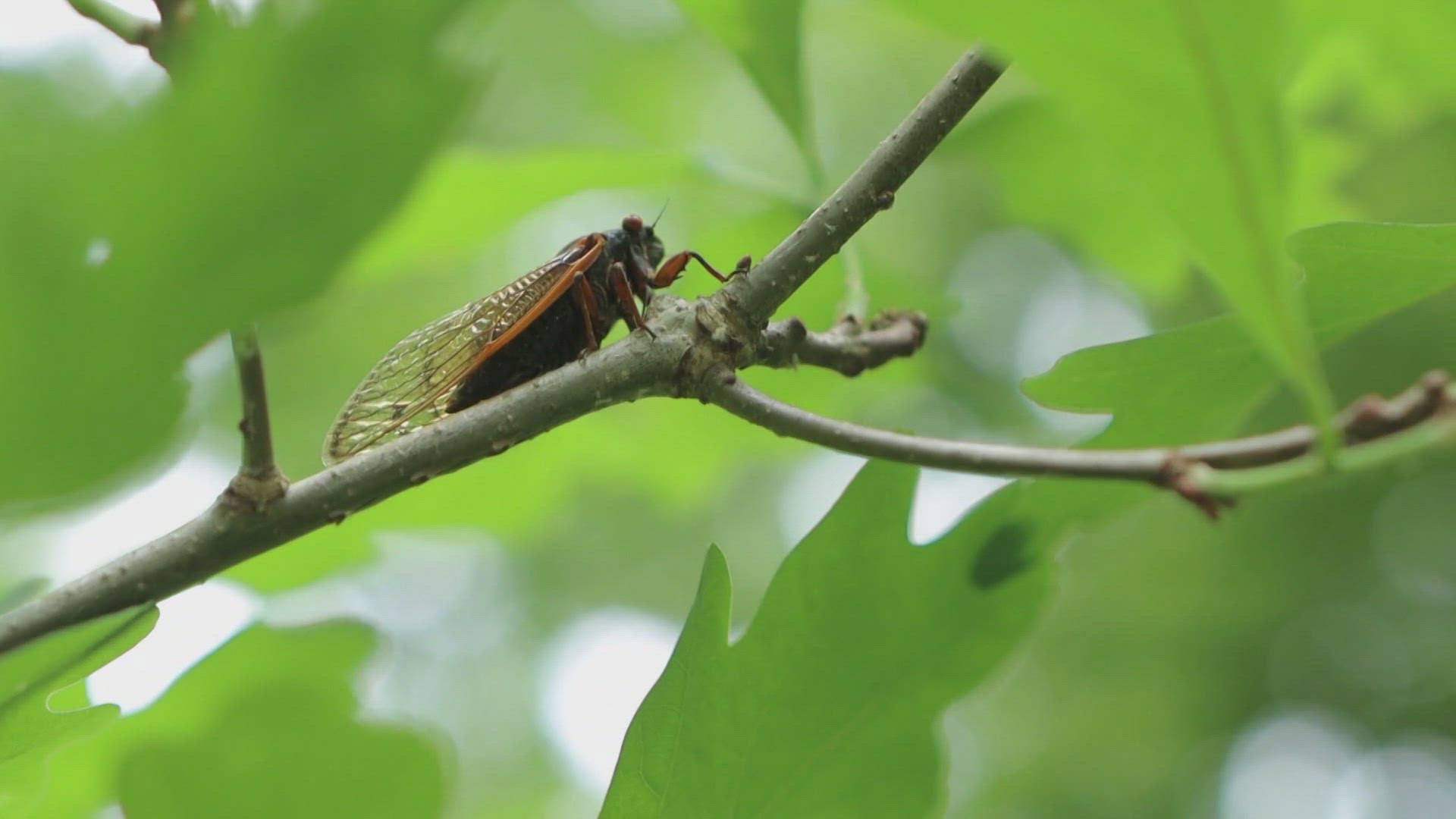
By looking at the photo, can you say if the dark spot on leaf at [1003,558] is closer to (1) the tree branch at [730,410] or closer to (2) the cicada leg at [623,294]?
(1) the tree branch at [730,410]

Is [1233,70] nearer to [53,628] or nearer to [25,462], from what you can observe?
[25,462]

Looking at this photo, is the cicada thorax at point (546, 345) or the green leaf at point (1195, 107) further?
the cicada thorax at point (546, 345)

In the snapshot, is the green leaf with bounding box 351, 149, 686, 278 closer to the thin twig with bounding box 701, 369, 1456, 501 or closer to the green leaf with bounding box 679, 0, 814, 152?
the green leaf with bounding box 679, 0, 814, 152

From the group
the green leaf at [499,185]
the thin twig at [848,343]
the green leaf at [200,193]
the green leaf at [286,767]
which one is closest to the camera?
the green leaf at [200,193]

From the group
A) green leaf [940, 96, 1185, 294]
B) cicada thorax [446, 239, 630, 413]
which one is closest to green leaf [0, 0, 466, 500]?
cicada thorax [446, 239, 630, 413]

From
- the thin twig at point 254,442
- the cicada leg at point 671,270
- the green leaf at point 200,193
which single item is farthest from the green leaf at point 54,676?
the cicada leg at point 671,270

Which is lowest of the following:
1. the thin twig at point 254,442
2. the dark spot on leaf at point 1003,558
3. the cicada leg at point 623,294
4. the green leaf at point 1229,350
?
the dark spot on leaf at point 1003,558
